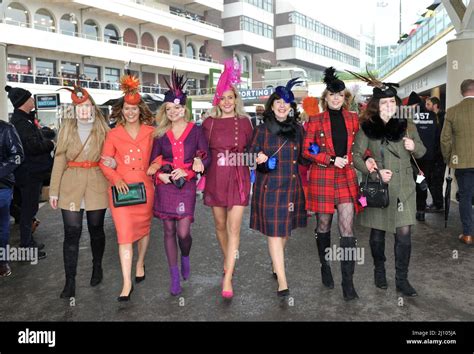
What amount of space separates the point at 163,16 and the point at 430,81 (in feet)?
91.5

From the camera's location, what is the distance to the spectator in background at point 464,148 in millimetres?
5875

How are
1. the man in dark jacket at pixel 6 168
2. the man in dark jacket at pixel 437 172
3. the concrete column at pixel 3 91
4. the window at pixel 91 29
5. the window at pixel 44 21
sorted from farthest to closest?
the window at pixel 91 29 < the window at pixel 44 21 < the concrete column at pixel 3 91 < the man in dark jacket at pixel 437 172 < the man in dark jacket at pixel 6 168

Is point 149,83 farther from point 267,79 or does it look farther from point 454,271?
point 454,271

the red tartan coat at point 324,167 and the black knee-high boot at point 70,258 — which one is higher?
the red tartan coat at point 324,167

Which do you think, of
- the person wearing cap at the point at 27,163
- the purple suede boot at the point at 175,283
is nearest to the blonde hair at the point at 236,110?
the purple suede boot at the point at 175,283

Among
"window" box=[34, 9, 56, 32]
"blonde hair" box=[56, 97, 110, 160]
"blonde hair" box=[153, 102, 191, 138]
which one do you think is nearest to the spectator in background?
"blonde hair" box=[153, 102, 191, 138]

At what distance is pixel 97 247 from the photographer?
4621 mm

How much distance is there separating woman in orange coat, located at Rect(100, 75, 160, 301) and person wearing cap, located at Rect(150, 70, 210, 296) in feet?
0.42

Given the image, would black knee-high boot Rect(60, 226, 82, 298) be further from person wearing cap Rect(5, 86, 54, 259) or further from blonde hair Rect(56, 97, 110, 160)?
person wearing cap Rect(5, 86, 54, 259)

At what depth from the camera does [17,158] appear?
4762 mm

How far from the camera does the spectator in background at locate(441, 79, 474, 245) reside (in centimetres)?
588

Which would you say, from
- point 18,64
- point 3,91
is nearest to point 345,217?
point 3,91

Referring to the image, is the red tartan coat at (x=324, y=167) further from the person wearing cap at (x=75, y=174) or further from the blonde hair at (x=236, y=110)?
the person wearing cap at (x=75, y=174)

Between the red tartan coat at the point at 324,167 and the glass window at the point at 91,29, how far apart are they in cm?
3464
